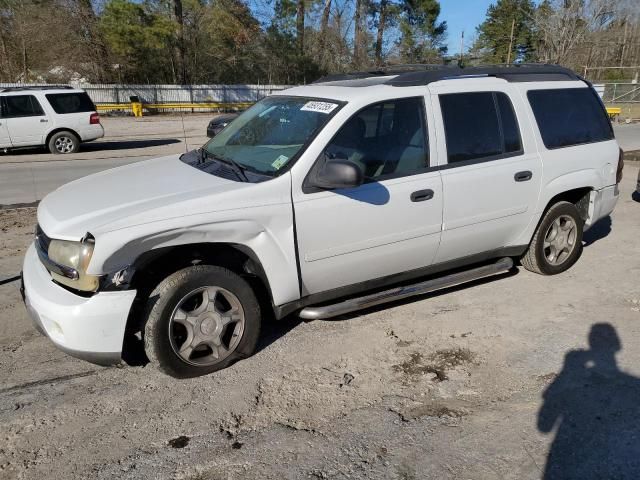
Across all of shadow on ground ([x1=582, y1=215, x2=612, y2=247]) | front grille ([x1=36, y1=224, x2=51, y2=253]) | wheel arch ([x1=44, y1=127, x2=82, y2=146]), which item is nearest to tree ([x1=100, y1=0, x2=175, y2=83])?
wheel arch ([x1=44, y1=127, x2=82, y2=146])

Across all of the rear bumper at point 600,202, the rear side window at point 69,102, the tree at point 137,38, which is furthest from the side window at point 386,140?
the tree at point 137,38

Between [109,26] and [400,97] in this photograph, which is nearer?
[400,97]

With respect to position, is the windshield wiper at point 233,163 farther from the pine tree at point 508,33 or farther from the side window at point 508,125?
the pine tree at point 508,33

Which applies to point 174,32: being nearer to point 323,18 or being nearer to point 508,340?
point 323,18

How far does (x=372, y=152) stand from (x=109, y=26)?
36.7m

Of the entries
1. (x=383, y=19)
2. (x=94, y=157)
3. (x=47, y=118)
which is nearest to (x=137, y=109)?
(x=47, y=118)

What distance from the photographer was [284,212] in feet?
11.3

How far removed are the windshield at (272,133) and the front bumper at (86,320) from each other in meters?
1.29

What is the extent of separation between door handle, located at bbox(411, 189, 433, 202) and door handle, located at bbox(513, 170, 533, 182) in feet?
3.14

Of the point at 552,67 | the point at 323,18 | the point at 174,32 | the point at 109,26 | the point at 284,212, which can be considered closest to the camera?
the point at 284,212

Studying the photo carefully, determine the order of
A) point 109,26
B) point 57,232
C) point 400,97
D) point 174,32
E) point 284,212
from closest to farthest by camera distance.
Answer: point 57,232 < point 284,212 < point 400,97 < point 109,26 < point 174,32

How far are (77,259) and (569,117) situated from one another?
14.2 ft

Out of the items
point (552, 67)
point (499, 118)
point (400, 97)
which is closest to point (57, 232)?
point (400, 97)

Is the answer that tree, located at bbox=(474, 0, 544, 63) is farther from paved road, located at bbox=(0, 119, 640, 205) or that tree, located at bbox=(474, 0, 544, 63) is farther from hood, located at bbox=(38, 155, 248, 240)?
hood, located at bbox=(38, 155, 248, 240)
